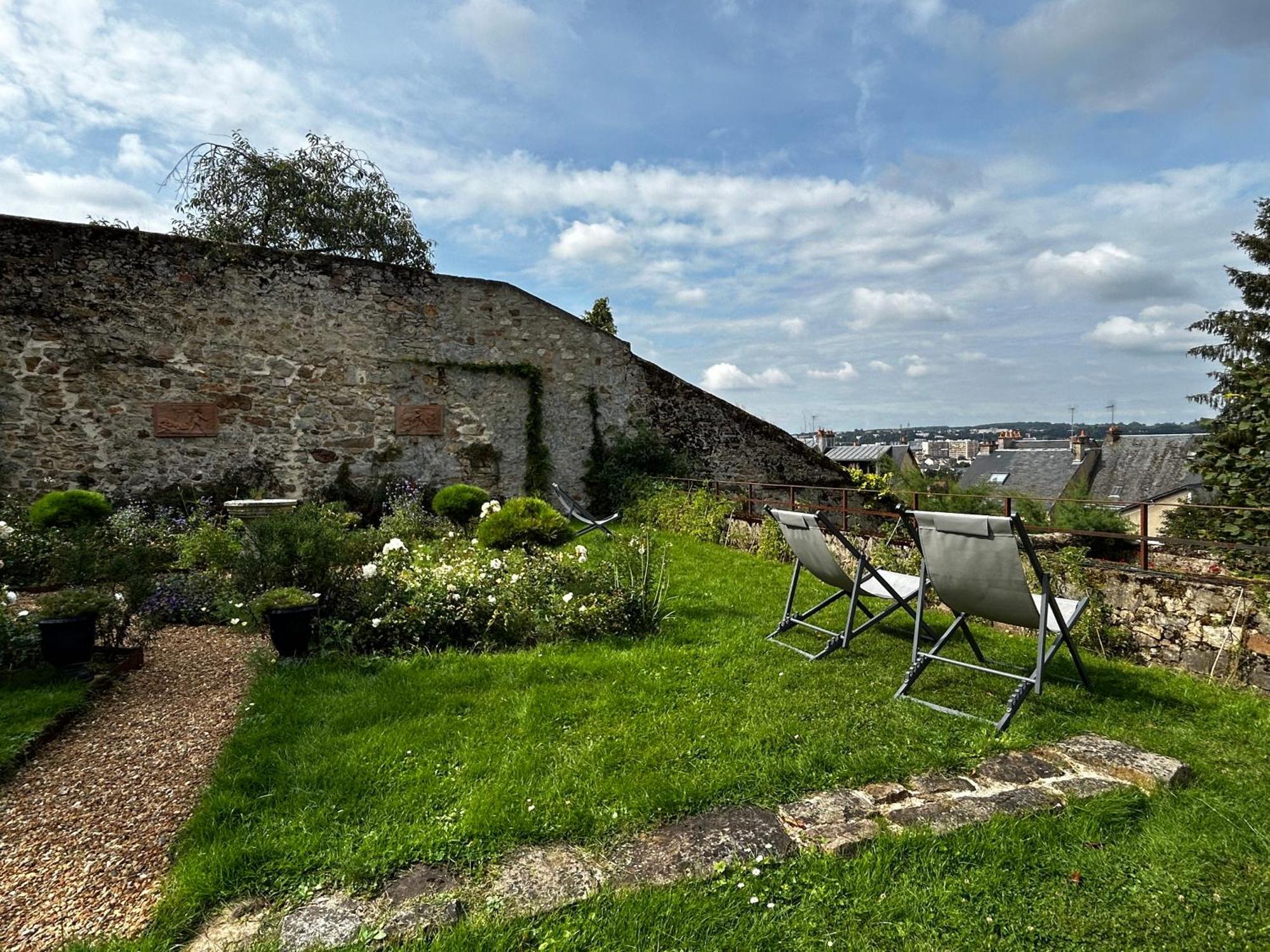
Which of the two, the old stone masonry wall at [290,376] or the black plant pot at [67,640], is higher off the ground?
the old stone masonry wall at [290,376]

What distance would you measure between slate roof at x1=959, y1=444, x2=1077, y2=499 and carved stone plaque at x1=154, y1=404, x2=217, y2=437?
27.1 metres

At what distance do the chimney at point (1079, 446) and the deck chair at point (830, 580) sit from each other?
99.0ft

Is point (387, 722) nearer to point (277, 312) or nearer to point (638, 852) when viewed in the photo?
point (638, 852)

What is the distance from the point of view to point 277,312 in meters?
8.84

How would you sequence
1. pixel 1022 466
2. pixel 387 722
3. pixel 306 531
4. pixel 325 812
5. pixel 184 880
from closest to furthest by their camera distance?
1. pixel 184 880
2. pixel 325 812
3. pixel 387 722
4. pixel 306 531
5. pixel 1022 466

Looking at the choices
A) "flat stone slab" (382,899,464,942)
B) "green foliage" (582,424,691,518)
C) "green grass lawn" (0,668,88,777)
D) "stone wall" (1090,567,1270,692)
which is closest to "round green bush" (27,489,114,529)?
"green grass lawn" (0,668,88,777)

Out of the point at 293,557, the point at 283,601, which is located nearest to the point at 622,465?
the point at 293,557

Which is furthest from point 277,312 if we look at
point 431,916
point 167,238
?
point 431,916

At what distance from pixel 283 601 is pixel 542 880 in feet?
8.30

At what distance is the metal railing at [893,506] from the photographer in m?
3.66

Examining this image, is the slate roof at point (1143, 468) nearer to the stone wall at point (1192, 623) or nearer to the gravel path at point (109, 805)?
the stone wall at point (1192, 623)

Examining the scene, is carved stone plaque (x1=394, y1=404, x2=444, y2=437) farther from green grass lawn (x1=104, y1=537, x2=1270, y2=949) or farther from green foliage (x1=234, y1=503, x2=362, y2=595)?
green grass lawn (x1=104, y1=537, x2=1270, y2=949)

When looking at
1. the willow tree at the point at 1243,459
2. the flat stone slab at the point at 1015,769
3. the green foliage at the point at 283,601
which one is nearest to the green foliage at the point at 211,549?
the green foliage at the point at 283,601

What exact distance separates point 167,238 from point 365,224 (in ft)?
19.8
